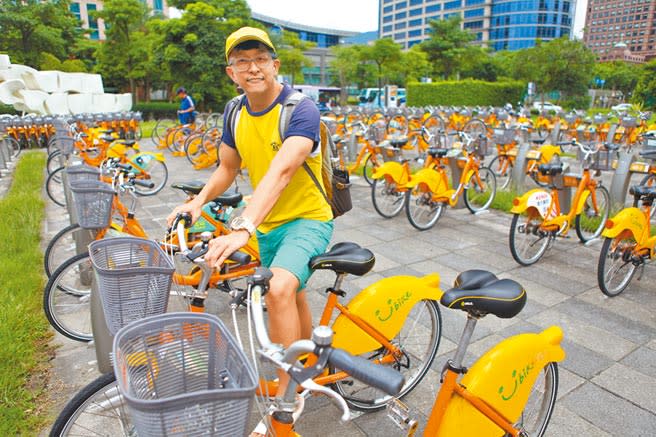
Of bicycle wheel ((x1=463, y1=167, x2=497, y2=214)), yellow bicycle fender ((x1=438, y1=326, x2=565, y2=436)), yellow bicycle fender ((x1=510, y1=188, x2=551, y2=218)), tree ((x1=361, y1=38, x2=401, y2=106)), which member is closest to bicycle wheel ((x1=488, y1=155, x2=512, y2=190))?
bicycle wheel ((x1=463, y1=167, x2=497, y2=214))

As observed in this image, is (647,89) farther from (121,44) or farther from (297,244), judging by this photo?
(121,44)

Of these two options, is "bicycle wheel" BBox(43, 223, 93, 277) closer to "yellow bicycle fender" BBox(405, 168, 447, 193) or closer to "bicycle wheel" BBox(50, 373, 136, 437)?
"bicycle wheel" BBox(50, 373, 136, 437)

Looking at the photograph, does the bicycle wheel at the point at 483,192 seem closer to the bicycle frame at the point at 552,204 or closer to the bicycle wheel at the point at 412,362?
the bicycle frame at the point at 552,204

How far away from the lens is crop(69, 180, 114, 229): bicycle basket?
332cm

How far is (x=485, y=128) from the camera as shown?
1230 centimetres

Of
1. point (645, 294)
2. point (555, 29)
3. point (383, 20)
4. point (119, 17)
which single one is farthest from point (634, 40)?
point (645, 294)

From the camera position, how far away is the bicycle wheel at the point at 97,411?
6.07 ft

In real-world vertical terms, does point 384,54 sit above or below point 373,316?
above

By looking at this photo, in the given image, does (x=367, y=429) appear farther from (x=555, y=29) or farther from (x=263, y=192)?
(x=555, y=29)

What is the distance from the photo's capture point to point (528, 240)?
5137 millimetres

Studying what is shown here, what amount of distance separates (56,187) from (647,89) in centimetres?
2561

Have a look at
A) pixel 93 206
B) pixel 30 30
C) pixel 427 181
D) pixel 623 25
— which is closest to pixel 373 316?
pixel 93 206

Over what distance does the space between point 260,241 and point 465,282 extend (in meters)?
1.09

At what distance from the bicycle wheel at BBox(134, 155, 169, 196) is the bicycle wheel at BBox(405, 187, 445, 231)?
3.87 m
